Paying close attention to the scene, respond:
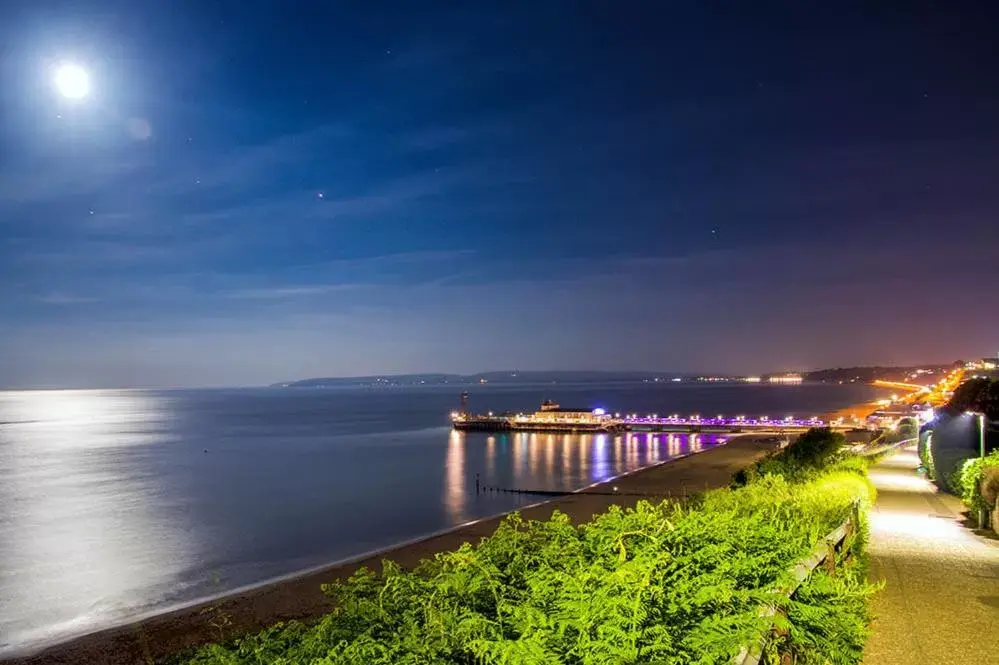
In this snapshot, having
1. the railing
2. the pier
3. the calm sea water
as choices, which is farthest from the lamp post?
the pier

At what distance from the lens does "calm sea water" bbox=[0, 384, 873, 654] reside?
24.9 m

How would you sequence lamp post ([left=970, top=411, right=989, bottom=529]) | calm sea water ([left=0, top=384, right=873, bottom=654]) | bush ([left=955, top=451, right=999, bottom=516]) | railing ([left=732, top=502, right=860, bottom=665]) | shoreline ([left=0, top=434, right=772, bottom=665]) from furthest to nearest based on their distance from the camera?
1. calm sea water ([left=0, top=384, right=873, bottom=654])
2. shoreline ([left=0, top=434, right=772, bottom=665])
3. lamp post ([left=970, top=411, right=989, bottom=529])
4. bush ([left=955, top=451, right=999, bottom=516])
5. railing ([left=732, top=502, right=860, bottom=665])

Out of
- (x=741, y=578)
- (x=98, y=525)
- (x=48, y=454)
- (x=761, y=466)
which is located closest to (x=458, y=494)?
(x=98, y=525)

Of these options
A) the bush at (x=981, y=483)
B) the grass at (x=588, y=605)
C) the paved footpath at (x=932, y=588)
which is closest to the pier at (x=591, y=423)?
the bush at (x=981, y=483)

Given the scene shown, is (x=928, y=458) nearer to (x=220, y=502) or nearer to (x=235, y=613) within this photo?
(x=235, y=613)

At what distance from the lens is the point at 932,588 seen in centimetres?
860

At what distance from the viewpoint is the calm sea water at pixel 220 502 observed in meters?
24.9

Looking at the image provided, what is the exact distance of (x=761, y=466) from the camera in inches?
750

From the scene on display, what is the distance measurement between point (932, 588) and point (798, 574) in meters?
5.67

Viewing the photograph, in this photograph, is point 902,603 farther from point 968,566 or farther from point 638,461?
point 638,461

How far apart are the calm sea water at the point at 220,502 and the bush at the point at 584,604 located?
8.08 m

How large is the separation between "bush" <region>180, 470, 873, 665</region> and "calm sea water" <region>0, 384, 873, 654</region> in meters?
8.08

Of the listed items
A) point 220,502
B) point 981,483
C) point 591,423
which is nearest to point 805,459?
point 981,483

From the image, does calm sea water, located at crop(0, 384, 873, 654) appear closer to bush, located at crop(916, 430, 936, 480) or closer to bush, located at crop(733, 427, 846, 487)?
bush, located at crop(733, 427, 846, 487)
